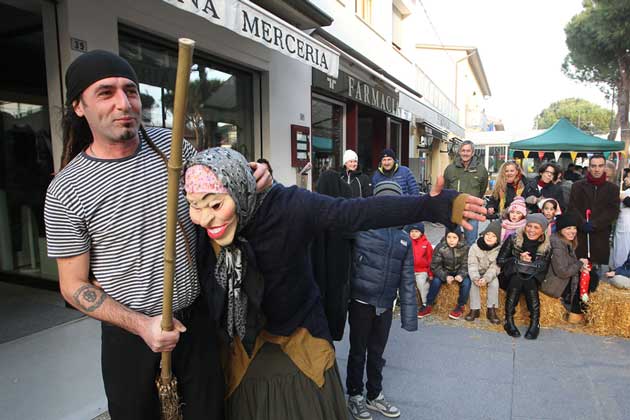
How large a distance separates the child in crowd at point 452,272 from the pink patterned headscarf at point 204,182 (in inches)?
143

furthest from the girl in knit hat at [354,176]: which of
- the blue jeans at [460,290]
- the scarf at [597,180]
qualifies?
the scarf at [597,180]

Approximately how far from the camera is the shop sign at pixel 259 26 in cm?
358

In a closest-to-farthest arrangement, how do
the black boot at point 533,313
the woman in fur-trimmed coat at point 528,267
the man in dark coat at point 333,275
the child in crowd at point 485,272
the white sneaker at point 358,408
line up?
the man in dark coat at point 333,275 → the white sneaker at point 358,408 → the black boot at point 533,313 → the woman in fur-trimmed coat at point 528,267 → the child in crowd at point 485,272

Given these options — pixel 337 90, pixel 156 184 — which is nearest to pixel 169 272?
pixel 156 184

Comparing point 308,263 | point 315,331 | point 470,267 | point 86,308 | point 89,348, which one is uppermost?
point 308,263

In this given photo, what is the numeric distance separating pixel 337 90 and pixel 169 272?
7.18 meters

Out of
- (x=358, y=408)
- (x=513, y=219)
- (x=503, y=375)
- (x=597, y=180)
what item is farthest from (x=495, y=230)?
(x=358, y=408)

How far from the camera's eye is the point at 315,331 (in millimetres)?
1608

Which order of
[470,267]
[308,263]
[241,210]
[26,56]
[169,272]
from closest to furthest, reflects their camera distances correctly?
1. [169,272]
2. [241,210]
3. [308,263]
4. [470,267]
5. [26,56]

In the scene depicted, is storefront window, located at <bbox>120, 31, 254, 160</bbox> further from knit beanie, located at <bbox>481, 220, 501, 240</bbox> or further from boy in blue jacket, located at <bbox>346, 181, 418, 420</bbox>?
knit beanie, located at <bbox>481, 220, 501, 240</bbox>

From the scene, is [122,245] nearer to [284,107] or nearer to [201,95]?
[201,95]

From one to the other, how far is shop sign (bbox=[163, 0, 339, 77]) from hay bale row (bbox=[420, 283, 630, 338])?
3240 millimetres

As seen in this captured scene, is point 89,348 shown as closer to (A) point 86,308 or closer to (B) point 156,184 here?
(A) point 86,308

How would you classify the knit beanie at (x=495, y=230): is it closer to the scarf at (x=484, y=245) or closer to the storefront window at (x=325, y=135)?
the scarf at (x=484, y=245)
